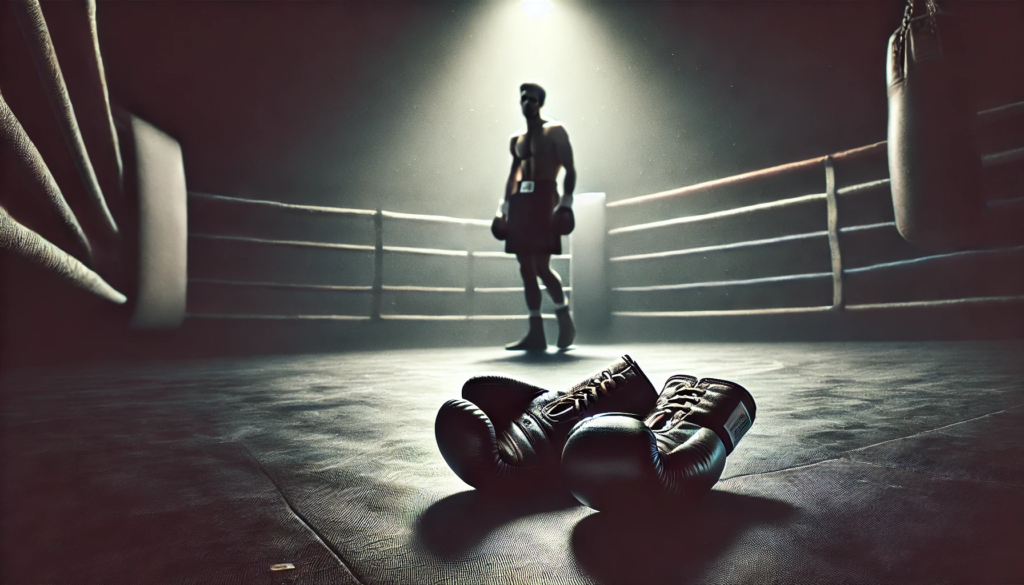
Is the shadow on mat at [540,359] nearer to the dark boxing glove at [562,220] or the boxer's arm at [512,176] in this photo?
the dark boxing glove at [562,220]

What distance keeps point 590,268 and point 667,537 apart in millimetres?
3668

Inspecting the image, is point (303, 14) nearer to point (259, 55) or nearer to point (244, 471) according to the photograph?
point (259, 55)

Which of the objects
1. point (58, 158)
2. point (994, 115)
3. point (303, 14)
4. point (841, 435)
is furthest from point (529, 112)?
point (841, 435)

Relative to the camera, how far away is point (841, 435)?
2.68 ft

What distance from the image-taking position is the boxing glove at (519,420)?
55cm

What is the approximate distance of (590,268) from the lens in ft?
13.4

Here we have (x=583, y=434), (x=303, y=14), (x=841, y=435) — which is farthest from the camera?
(x=303, y=14)

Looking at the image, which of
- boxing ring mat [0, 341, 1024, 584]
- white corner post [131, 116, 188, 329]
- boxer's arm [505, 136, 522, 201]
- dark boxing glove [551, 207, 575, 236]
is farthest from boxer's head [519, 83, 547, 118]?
boxing ring mat [0, 341, 1024, 584]

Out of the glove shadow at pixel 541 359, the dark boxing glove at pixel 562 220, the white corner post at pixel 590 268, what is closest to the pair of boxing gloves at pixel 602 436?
the glove shadow at pixel 541 359

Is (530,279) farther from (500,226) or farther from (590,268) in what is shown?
(590,268)

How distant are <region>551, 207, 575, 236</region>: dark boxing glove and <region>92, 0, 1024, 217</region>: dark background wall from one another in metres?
1.66

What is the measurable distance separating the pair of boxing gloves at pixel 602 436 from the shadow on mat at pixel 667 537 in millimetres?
23

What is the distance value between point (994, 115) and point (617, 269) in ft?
8.37

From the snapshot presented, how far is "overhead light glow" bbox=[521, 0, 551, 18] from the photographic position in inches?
159
